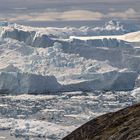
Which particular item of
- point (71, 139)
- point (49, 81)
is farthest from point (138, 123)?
point (49, 81)

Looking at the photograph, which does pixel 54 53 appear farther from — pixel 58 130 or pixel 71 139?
pixel 71 139

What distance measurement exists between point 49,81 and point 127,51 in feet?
266

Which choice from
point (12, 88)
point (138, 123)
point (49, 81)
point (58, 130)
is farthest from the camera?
point (49, 81)

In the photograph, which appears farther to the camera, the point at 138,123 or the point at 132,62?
the point at 132,62

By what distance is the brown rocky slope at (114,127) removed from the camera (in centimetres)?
450

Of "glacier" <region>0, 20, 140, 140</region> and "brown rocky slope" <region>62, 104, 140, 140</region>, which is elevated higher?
"brown rocky slope" <region>62, 104, 140, 140</region>

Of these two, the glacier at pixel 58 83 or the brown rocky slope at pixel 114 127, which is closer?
the brown rocky slope at pixel 114 127

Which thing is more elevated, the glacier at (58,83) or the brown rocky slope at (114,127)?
the brown rocky slope at (114,127)

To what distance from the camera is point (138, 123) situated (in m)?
4.61

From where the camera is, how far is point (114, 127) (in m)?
4.81

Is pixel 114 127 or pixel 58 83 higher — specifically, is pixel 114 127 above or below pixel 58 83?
above

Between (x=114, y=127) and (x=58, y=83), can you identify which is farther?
(x=58, y=83)

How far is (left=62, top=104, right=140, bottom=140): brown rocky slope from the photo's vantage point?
4.50 m

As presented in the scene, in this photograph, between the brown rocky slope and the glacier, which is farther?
the glacier
